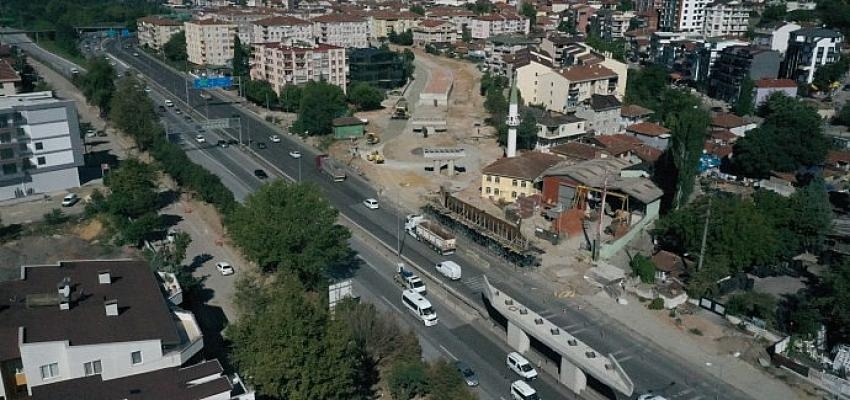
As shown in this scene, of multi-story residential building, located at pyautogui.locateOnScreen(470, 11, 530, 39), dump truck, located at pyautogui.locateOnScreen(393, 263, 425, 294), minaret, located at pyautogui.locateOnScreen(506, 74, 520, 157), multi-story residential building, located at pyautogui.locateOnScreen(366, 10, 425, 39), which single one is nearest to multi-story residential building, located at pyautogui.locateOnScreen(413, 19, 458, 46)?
multi-story residential building, located at pyautogui.locateOnScreen(366, 10, 425, 39)

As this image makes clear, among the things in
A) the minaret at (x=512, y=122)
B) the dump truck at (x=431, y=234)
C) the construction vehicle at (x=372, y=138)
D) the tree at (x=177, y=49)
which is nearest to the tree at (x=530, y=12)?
the tree at (x=177, y=49)

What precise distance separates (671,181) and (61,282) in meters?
32.1

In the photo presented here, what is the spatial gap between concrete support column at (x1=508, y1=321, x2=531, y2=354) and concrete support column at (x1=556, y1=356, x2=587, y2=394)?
7.11ft

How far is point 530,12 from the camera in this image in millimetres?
113125

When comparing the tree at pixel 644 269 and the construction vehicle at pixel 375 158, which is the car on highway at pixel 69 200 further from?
the tree at pixel 644 269

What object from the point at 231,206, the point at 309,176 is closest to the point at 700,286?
the point at 231,206

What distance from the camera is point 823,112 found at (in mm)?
62406

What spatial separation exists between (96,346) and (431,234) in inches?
732

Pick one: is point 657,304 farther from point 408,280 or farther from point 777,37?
point 777,37

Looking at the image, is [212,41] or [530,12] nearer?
[212,41]

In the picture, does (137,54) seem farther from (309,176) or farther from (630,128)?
(630,128)

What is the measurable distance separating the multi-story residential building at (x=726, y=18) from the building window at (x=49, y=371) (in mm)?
88603

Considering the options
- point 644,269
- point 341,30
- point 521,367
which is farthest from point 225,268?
point 341,30

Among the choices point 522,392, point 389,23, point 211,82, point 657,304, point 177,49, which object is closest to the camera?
point 522,392
